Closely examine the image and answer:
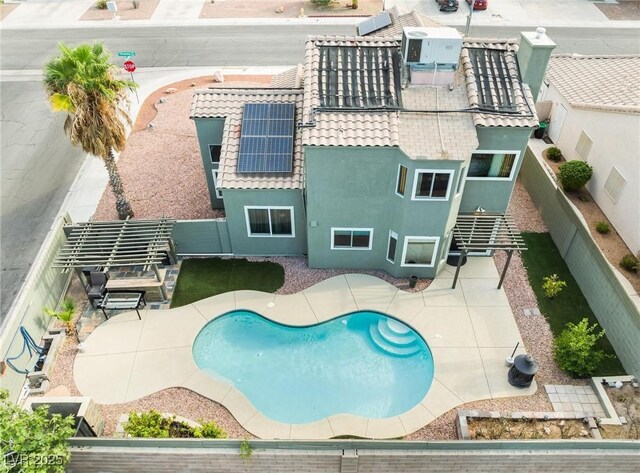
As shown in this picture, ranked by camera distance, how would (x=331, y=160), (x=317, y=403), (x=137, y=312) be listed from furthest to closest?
(x=137, y=312), (x=331, y=160), (x=317, y=403)

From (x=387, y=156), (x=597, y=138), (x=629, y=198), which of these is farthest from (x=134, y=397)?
(x=597, y=138)

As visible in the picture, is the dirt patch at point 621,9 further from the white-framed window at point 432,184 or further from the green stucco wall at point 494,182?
the white-framed window at point 432,184

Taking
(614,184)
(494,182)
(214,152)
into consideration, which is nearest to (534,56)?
(494,182)

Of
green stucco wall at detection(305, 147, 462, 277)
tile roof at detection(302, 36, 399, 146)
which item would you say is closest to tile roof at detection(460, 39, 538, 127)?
green stucco wall at detection(305, 147, 462, 277)

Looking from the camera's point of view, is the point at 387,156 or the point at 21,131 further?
the point at 21,131

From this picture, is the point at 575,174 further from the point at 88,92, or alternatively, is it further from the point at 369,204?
the point at 88,92

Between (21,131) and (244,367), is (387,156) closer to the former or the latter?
(244,367)

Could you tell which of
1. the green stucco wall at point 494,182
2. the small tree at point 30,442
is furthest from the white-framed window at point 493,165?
the small tree at point 30,442
